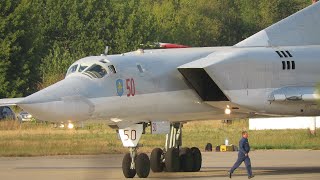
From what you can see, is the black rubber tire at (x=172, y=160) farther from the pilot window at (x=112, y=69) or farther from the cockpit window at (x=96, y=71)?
the cockpit window at (x=96, y=71)

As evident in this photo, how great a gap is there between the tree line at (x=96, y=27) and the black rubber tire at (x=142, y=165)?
120 feet

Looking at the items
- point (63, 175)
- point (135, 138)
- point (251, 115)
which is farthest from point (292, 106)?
point (63, 175)

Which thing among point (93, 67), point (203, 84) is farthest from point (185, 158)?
point (93, 67)

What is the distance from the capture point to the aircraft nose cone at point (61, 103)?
29734mm

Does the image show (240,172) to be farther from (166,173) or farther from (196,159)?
(166,173)

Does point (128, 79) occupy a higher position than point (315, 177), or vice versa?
point (128, 79)

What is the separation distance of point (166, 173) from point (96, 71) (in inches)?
199

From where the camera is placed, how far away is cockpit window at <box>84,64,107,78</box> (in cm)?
3142

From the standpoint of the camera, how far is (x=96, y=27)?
104 m

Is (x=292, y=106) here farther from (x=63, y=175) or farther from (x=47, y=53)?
(x=47, y=53)

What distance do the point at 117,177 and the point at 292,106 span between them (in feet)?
17.3

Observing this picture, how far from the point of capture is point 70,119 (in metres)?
30.2

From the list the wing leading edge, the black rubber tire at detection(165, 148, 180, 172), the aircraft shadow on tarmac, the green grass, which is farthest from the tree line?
the wing leading edge

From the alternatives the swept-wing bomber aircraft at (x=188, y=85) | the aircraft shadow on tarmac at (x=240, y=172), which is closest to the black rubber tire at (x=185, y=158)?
the aircraft shadow on tarmac at (x=240, y=172)
